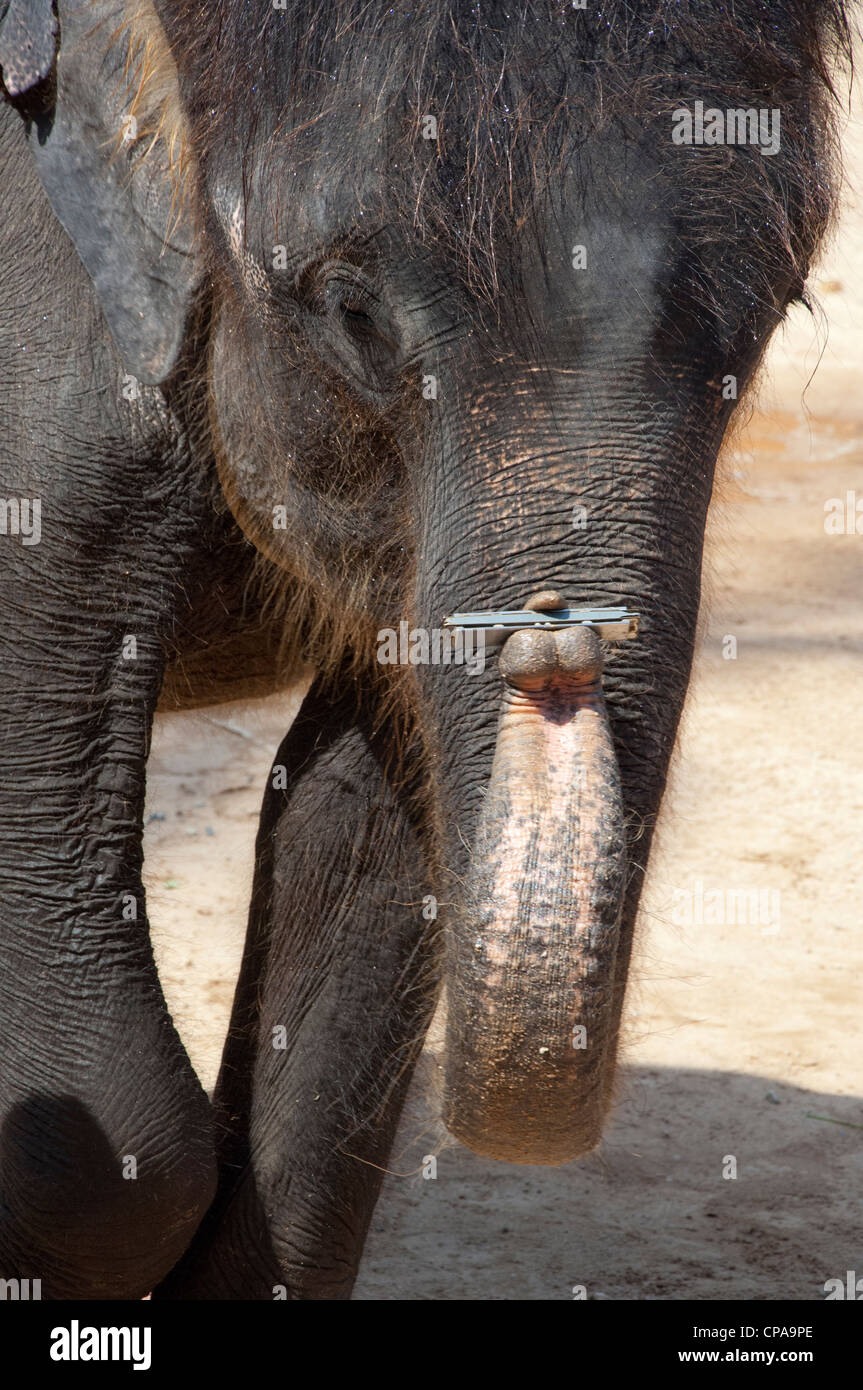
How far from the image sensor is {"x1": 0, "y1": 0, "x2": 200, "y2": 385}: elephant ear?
2.28 m

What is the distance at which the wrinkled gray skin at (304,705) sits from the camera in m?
1.82

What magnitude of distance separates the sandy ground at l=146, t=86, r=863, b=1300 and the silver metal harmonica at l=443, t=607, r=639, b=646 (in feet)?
1.64

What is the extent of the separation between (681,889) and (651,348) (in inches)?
118

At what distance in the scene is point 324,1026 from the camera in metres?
2.89

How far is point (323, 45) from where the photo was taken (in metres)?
1.98

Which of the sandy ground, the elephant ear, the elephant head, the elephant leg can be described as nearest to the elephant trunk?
the elephant head

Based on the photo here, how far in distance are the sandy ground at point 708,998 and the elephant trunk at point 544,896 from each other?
39 centimetres

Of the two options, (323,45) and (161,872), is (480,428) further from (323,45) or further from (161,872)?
(161,872)

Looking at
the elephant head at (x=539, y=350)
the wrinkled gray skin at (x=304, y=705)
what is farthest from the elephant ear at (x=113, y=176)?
the elephant head at (x=539, y=350)

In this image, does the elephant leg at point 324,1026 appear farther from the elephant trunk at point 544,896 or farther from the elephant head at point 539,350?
the elephant trunk at point 544,896

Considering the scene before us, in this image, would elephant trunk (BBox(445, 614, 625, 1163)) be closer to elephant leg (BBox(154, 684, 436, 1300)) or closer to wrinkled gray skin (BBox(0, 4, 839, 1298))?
wrinkled gray skin (BBox(0, 4, 839, 1298))

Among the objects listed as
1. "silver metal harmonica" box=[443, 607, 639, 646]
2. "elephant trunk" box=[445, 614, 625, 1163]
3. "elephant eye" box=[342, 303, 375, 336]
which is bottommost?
"elephant trunk" box=[445, 614, 625, 1163]

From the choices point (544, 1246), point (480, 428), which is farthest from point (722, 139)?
point (544, 1246)

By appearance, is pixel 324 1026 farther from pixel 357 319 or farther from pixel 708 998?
pixel 708 998
